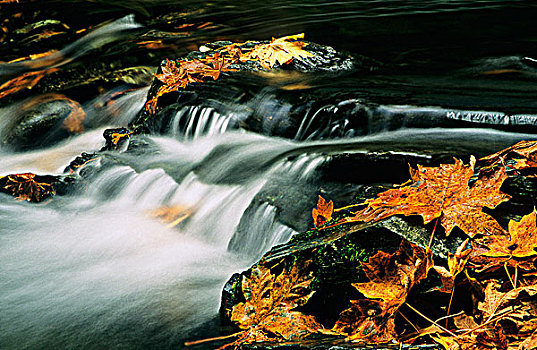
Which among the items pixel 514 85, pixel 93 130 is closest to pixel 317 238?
pixel 514 85

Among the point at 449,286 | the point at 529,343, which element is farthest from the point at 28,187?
the point at 529,343

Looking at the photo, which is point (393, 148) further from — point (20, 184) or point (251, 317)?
point (20, 184)

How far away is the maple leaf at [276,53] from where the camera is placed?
484 centimetres

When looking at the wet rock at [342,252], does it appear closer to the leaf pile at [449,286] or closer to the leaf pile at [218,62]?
the leaf pile at [449,286]

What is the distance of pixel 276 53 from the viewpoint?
5078mm

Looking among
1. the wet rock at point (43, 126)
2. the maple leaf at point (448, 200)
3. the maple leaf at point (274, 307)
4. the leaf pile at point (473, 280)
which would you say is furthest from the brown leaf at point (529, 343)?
the wet rock at point (43, 126)

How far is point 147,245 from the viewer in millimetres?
3080

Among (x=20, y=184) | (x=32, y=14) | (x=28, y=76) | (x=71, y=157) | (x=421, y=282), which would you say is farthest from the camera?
(x=32, y=14)

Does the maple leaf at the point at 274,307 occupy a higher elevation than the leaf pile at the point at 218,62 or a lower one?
lower

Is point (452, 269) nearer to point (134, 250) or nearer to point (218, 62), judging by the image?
point (134, 250)

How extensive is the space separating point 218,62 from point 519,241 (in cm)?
364

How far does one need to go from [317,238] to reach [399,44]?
4.03m

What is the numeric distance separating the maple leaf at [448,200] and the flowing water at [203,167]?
0.53 meters

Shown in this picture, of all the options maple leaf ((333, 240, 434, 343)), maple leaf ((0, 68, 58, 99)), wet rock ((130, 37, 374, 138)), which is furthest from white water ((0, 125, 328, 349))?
maple leaf ((0, 68, 58, 99))
